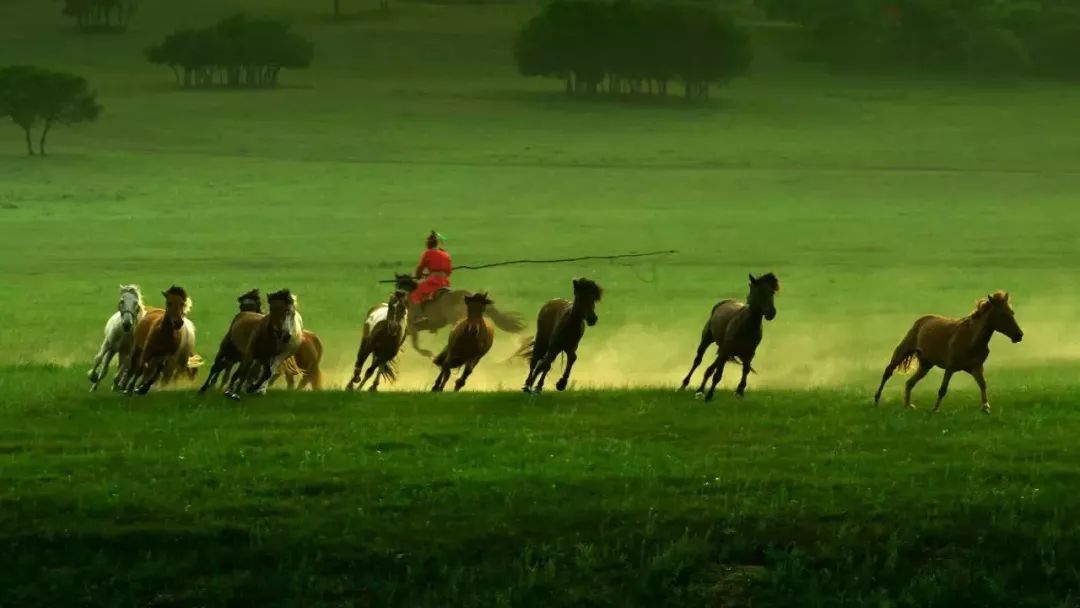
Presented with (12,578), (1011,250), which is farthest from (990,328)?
(1011,250)

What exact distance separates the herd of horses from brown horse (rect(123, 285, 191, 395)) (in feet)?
0.03

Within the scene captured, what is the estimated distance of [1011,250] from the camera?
173 ft

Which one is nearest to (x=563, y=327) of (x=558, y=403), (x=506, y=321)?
(x=558, y=403)

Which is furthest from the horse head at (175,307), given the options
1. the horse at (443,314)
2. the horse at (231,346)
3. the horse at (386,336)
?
the horse at (443,314)

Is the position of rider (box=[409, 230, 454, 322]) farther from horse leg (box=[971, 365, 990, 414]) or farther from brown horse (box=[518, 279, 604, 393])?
horse leg (box=[971, 365, 990, 414])

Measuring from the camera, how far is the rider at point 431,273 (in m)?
23.8

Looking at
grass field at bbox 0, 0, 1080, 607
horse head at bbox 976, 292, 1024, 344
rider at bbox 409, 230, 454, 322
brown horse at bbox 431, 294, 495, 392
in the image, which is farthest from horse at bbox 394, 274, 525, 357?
horse head at bbox 976, 292, 1024, 344

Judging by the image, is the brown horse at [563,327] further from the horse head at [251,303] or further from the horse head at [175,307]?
the horse head at [175,307]

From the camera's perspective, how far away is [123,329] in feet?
63.4

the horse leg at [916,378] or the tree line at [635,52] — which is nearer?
the horse leg at [916,378]

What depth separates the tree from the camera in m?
88.2

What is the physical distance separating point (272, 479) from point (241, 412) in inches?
136

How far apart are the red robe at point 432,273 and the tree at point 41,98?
66146 mm

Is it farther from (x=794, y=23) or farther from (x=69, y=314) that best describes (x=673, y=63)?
(x=69, y=314)
